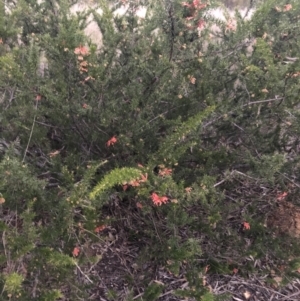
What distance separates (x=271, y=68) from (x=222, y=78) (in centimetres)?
56

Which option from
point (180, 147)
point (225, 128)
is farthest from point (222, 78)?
point (180, 147)

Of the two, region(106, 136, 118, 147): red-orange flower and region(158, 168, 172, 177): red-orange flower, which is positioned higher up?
region(106, 136, 118, 147): red-orange flower

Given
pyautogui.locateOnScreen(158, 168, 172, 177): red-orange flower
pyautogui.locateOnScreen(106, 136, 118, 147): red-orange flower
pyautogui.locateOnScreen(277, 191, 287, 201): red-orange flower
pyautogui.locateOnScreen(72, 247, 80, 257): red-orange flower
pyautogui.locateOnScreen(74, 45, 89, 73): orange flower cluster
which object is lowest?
pyautogui.locateOnScreen(72, 247, 80, 257): red-orange flower

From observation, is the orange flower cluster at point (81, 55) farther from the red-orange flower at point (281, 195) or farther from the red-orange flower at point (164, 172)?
the red-orange flower at point (281, 195)

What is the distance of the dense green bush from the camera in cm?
187

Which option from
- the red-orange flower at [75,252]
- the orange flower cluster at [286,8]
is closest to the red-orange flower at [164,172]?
the red-orange flower at [75,252]

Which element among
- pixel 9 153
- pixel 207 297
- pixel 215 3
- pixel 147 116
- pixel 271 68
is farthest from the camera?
pixel 215 3

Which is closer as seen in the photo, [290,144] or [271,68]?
[271,68]

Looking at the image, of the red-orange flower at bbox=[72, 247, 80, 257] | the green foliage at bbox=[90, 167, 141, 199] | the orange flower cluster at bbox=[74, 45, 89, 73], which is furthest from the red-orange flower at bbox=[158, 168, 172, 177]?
the orange flower cluster at bbox=[74, 45, 89, 73]

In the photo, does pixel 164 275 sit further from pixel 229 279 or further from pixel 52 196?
pixel 52 196

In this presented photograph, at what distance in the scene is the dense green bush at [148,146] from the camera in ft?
6.14

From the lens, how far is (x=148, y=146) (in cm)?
239

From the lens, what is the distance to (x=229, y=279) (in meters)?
2.33

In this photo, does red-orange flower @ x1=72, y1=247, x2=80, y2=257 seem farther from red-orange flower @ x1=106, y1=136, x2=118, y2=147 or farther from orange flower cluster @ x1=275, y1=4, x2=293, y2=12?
orange flower cluster @ x1=275, y1=4, x2=293, y2=12
